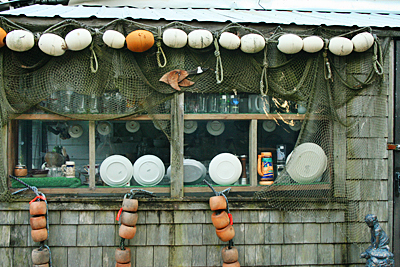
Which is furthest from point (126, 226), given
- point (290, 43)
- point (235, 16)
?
point (235, 16)

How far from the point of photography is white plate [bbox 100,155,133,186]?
3250mm

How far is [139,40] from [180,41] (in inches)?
14.1

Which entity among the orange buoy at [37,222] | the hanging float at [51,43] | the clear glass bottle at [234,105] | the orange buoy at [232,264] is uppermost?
the hanging float at [51,43]

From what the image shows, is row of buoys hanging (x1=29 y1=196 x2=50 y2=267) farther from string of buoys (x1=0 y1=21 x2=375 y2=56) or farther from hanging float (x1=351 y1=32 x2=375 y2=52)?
hanging float (x1=351 y1=32 x2=375 y2=52)

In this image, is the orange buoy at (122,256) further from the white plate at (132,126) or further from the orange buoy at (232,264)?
the white plate at (132,126)

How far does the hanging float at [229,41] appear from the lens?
301cm

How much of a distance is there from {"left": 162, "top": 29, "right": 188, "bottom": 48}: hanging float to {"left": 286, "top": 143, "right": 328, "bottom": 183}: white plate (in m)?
1.48

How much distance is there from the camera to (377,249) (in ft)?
9.77

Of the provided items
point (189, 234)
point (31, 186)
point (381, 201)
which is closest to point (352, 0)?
point (381, 201)

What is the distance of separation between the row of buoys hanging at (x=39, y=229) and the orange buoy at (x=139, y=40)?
5.27 feet

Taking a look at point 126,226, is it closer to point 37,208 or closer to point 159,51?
point 37,208

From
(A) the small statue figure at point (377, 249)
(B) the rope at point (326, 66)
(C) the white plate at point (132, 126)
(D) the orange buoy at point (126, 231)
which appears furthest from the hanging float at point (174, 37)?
(A) the small statue figure at point (377, 249)

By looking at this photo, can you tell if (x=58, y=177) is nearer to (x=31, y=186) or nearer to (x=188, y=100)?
(x=31, y=186)

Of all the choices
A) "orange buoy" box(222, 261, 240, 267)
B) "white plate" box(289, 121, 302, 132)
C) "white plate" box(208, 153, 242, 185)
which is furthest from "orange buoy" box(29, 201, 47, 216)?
"white plate" box(289, 121, 302, 132)
